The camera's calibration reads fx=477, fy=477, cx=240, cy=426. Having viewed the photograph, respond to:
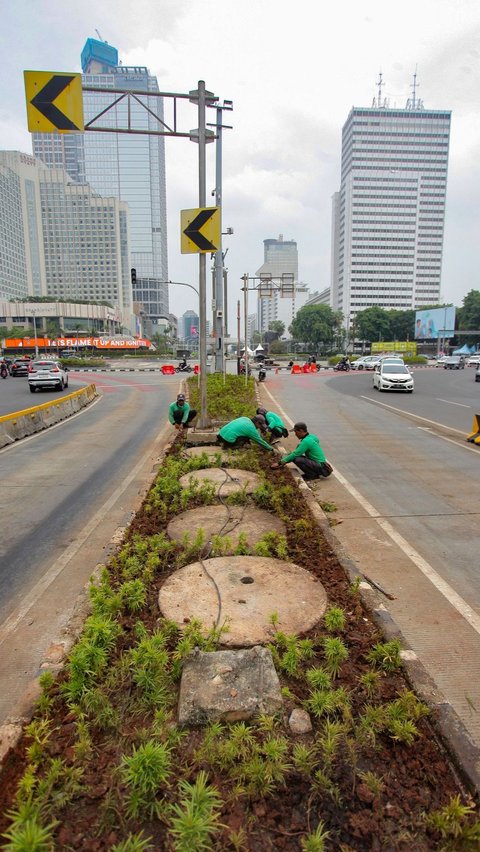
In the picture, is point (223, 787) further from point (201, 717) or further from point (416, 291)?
point (416, 291)

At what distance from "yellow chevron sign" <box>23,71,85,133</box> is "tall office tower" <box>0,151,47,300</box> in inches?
6190

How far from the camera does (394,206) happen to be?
155250mm

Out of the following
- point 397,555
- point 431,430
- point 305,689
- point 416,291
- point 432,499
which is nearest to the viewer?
point 305,689

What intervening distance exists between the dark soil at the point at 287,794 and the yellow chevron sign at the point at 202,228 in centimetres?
839

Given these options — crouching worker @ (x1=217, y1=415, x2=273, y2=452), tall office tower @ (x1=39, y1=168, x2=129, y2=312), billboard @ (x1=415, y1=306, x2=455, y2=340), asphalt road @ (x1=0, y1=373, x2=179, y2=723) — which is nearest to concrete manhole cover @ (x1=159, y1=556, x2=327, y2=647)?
asphalt road @ (x1=0, y1=373, x2=179, y2=723)

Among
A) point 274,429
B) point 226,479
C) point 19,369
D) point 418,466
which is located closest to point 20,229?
point 19,369

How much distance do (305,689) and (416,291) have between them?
171 meters

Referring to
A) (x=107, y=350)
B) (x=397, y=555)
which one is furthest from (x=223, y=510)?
(x=107, y=350)

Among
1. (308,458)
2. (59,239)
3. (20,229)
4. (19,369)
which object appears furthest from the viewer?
(59,239)

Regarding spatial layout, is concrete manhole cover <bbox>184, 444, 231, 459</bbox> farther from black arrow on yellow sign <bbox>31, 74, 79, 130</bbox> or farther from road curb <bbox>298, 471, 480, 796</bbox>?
black arrow on yellow sign <bbox>31, 74, 79, 130</bbox>

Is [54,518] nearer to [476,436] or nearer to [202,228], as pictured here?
[202,228]

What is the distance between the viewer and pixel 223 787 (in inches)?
92.3

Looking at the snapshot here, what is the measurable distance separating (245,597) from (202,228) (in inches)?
304

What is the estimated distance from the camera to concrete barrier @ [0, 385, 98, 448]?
40.9ft
